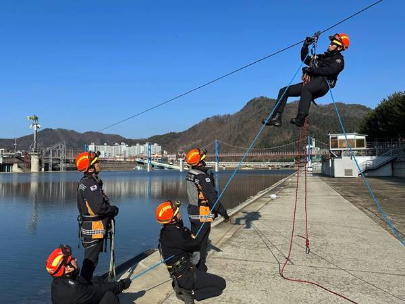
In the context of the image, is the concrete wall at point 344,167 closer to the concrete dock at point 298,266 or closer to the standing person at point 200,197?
the concrete dock at point 298,266

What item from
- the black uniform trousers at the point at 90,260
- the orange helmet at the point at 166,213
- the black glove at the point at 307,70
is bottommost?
the black uniform trousers at the point at 90,260

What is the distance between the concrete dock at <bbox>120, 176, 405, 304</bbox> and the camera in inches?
177

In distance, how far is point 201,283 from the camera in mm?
4332

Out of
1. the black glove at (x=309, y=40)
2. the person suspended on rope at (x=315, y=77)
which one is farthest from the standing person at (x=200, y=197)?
the black glove at (x=309, y=40)

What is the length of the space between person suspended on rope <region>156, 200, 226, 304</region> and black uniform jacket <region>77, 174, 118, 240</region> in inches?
30.8

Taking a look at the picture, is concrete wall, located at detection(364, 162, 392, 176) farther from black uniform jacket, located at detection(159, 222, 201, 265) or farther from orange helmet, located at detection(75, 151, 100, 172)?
orange helmet, located at detection(75, 151, 100, 172)

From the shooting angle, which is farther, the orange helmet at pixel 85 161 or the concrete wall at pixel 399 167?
the concrete wall at pixel 399 167

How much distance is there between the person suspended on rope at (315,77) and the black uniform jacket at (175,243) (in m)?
2.48

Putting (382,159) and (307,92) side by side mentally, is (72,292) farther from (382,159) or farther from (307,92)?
(382,159)

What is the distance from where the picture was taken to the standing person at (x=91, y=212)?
4469 mm

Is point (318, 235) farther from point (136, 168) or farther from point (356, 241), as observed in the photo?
point (136, 168)

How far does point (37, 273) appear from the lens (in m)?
8.60

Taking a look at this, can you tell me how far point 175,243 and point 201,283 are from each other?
636 mm

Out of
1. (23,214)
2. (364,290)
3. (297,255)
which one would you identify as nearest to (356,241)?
(297,255)
